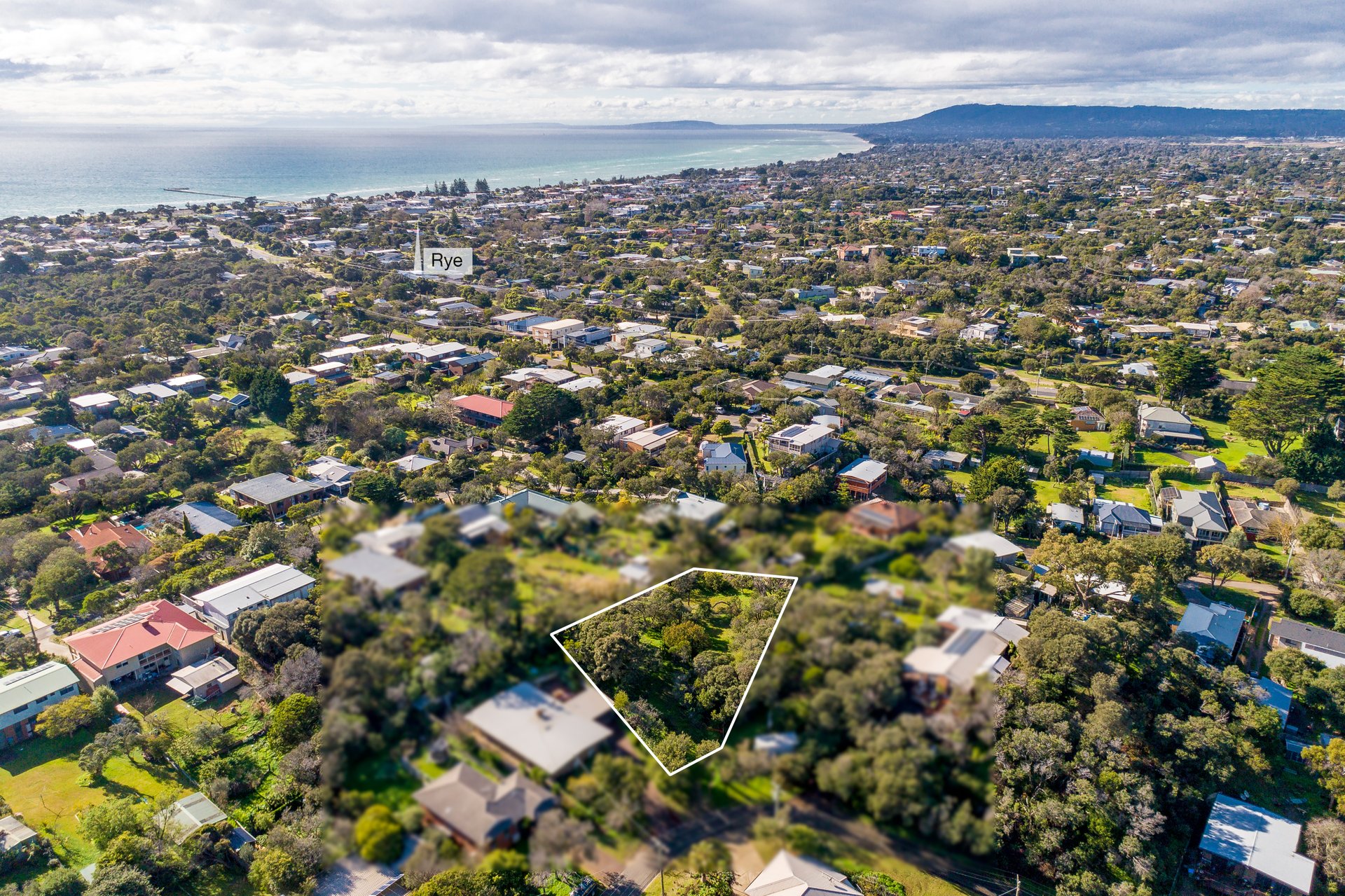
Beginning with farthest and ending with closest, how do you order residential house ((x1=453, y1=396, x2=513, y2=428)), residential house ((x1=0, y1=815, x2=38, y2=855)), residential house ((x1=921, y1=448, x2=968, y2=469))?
residential house ((x1=453, y1=396, x2=513, y2=428)) → residential house ((x1=921, y1=448, x2=968, y2=469)) → residential house ((x1=0, y1=815, x2=38, y2=855))

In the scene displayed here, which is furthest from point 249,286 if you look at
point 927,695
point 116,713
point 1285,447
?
point 1285,447

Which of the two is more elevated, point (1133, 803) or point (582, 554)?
point (582, 554)

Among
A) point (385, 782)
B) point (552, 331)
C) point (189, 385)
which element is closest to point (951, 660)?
point (385, 782)

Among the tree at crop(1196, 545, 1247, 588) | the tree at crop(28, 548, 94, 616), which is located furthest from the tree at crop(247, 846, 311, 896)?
the tree at crop(1196, 545, 1247, 588)

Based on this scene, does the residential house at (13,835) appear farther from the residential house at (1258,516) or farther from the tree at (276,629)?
the residential house at (1258,516)

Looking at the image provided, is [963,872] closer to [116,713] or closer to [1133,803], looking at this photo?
[1133,803]

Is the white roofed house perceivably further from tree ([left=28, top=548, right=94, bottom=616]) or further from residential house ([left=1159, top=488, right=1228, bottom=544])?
residential house ([left=1159, top=488, right=1228, bottom=544])
